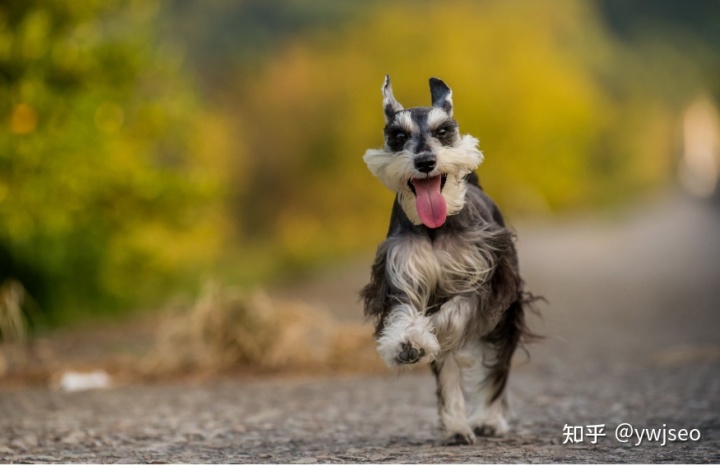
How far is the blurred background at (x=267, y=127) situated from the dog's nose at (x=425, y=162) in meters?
5.05

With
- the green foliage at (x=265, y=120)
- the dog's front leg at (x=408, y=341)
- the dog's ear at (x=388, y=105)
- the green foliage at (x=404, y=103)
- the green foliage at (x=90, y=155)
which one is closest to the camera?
the dog's front leg at (x=408, y=341)

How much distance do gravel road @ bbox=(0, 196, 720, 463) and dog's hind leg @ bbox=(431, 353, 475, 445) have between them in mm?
119

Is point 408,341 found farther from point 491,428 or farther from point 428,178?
point 491,428

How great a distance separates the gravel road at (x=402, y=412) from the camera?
6543 mm

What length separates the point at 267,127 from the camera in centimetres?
4153

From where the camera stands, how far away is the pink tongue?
6121 millimetres

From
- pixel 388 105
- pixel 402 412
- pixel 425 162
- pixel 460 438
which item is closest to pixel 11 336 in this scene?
pixel 402 412

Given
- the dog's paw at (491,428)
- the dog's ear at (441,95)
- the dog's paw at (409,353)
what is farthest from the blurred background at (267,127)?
the dog's paw at (409,353)

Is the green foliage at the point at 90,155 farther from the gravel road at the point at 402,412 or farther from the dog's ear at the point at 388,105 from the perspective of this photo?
the dog's ear at the point at 388,105

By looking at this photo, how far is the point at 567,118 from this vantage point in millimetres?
50094

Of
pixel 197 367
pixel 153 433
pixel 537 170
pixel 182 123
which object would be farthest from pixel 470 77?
pixel 153 433

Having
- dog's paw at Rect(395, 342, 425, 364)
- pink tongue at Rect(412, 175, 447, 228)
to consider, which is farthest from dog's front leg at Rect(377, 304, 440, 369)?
pink tongue at Rect(412, 175, 447, 228)

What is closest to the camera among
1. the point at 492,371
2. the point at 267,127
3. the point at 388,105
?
the point at 388,105

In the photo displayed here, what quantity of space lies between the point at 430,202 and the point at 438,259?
14.2 inches
